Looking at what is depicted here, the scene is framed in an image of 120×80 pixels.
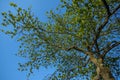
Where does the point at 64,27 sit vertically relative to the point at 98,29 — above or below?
above

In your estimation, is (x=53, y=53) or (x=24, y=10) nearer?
(x=24, y=10)

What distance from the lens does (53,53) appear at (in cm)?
3169

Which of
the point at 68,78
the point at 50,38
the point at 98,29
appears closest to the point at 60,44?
the point at 50,38

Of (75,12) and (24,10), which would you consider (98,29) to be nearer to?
(75,12)

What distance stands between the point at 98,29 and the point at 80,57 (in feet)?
18.8

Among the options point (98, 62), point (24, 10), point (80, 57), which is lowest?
point (98, 62)

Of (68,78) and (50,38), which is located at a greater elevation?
(50,38)

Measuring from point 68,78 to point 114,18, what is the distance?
7678 mm

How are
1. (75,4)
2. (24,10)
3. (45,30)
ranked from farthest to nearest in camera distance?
(45,30) → (24,10) → (75,4)

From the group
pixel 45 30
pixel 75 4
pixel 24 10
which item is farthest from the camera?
pixel 45 30

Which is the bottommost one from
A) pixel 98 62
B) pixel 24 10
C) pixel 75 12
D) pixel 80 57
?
pixel 98 62

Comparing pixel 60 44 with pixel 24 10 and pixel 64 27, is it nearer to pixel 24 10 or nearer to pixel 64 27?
pixel 64 27

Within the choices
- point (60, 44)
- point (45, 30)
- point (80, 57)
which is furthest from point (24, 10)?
point (80, 57)

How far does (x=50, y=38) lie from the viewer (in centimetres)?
3042
